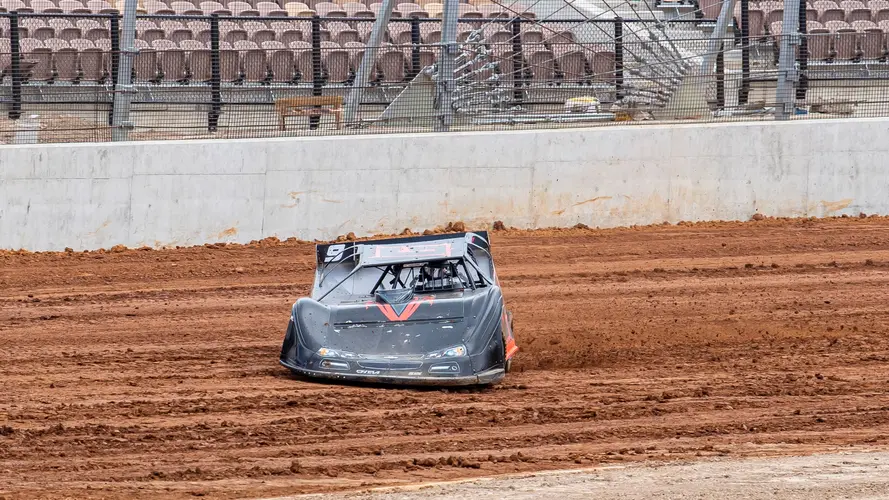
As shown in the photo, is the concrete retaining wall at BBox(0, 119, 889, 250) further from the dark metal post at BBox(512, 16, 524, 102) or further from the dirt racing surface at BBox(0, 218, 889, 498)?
the dark metal post at BBox(512, 16, 524, 102)

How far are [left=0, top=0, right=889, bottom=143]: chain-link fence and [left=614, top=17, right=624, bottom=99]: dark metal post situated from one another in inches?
1.1

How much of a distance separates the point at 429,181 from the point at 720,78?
406cm

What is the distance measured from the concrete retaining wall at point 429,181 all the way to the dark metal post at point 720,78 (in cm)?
36

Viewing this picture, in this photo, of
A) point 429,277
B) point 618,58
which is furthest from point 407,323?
point 618,58

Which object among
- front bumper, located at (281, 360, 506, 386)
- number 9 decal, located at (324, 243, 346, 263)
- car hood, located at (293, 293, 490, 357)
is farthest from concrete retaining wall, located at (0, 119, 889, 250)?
front bumper, located at (281, 360, 506, 386)

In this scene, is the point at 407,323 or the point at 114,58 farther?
the point at 114,58

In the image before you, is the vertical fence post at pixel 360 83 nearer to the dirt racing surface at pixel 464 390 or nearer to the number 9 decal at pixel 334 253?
the dirt racing surface at pixel 464 390

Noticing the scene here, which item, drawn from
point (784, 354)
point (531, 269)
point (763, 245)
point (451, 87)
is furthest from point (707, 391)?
point (451, 87)

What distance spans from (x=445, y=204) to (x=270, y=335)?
440cm

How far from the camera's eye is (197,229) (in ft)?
45.4

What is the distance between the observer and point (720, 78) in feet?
49.3

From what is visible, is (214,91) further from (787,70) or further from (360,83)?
(787,70)

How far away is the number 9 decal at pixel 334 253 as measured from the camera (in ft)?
32.1

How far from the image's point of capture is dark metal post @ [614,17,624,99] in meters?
14.9
